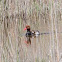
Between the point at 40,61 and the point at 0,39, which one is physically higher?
the point at 0,39

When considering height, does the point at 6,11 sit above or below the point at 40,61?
above

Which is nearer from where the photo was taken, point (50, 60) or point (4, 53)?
point (50, 60)

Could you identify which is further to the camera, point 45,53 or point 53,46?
point 45,53

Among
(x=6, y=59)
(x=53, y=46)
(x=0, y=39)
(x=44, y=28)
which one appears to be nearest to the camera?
(x=53, y=46)

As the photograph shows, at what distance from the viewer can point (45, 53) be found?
439 cm

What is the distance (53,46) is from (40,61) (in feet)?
1.34

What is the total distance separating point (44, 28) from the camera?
850cm

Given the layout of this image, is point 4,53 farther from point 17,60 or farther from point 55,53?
point 55,53

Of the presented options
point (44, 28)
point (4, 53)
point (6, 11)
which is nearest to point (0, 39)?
point (4, 53)

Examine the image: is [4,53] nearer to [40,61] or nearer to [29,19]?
[40,61]

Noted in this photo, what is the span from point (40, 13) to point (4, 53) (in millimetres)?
5048

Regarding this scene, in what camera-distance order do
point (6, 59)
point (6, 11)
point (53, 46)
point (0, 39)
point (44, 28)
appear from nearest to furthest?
1. point (53, 46)
2. point (6, 59)
3. point (0, 39)
4. point (44, 28)
5. point (6, 11)

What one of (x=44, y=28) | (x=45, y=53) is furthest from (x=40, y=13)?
(x=45, y=53)

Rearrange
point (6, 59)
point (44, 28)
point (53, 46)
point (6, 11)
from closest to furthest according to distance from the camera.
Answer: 1. point (53, 46)
2. point (6, 59)
3. point (44, 28)
4. point (6, 11)
